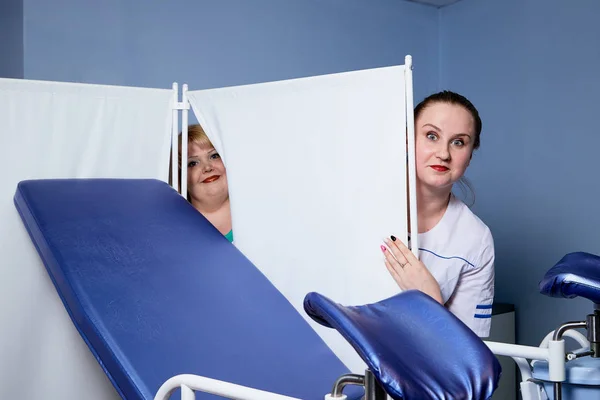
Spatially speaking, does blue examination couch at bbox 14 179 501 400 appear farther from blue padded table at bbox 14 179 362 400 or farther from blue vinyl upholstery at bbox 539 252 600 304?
blue vinyl upholstery at bbox 539 252 600 304

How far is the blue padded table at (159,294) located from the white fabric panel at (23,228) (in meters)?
0.07

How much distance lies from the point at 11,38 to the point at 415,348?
7.11ft

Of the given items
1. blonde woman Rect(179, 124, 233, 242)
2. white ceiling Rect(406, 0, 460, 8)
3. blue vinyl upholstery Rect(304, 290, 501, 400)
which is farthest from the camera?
white ceiling Rect(406, 0, 460, 8)

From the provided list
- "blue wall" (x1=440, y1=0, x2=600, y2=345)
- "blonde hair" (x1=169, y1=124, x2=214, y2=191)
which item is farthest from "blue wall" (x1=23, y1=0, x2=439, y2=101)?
"blonde hair" (x1=169, y1=124, x2=214, y2=191)

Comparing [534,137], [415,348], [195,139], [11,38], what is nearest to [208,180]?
[195,139]

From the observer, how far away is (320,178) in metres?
Result: 1.80

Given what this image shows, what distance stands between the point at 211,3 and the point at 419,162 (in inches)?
64.4

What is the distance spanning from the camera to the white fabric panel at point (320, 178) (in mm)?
1666

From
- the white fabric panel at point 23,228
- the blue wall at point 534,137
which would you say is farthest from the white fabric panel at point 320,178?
the blue wall at point 534,137

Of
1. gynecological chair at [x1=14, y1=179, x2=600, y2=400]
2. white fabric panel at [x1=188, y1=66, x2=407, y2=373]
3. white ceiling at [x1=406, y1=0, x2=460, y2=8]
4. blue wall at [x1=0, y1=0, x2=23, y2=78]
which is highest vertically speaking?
white ceiling at [x1=406, y1=0, x2=460, y2=8]

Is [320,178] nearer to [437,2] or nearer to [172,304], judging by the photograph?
[172,304]

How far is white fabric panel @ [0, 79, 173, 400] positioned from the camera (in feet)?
5.81

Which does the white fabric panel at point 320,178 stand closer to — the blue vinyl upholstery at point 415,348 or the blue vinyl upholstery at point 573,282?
→ the blue vinyl upholstery at point 573,282

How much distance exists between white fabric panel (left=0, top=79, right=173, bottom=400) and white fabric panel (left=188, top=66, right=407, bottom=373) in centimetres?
34
